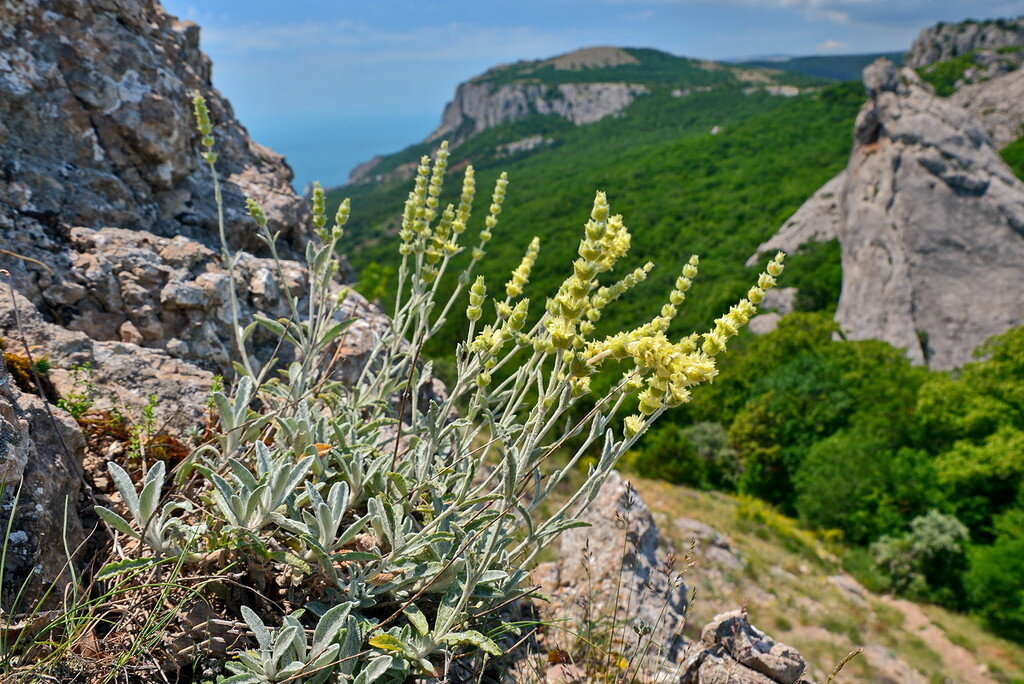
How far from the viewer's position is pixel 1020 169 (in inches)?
2084

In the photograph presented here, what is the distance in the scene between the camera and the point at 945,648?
15227mm

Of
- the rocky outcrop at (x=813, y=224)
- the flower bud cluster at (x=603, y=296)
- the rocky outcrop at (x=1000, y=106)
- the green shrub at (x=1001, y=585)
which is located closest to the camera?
the flower bud cluster at (x=603, y=296)

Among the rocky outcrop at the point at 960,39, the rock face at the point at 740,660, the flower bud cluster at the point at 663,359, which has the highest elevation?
the rocky outcrop at the point at 960,39

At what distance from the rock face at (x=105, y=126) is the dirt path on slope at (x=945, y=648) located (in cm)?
1725

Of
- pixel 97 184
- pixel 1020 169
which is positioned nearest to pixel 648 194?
pixel 1020 169

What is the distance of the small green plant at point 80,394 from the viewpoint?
3.07m

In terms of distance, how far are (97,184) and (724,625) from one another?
5.65 metres

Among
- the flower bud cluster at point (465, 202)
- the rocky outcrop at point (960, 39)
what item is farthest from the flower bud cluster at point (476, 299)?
the rocky outcrop at point (960, 39)

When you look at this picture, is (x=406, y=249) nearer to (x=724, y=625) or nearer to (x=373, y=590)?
(x=373, y=590)

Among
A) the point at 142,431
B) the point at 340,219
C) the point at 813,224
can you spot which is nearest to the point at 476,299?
the point at 340,219

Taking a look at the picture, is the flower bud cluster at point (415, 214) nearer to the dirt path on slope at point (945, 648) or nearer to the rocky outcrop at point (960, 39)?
the dirt path on slope at point (945, 648)

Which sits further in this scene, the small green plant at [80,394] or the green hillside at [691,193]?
the green hillside at [691,193]

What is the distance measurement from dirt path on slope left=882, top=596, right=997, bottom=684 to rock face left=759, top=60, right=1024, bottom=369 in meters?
29.0

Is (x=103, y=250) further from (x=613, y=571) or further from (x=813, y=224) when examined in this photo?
(x=813, y=224)
